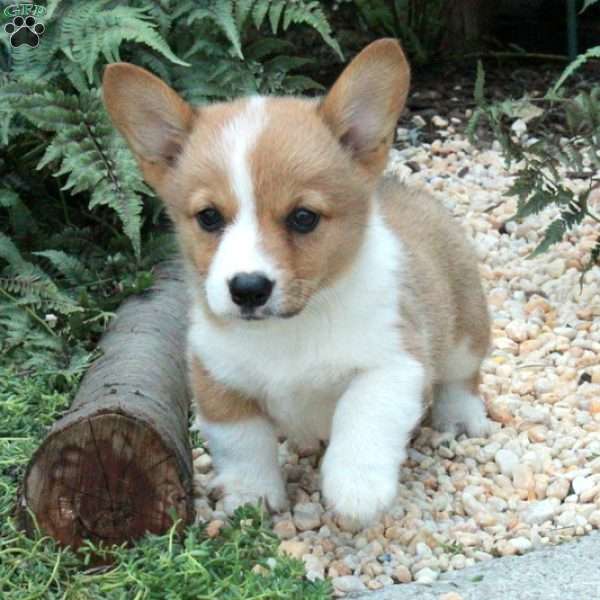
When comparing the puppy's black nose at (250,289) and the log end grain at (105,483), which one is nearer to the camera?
the puppy's black nose at (250,289)

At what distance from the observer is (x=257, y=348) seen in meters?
4.04

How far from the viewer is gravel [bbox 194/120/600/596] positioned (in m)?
4.09

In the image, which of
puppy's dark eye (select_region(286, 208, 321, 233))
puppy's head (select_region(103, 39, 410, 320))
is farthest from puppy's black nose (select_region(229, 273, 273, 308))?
puppy's dark eye (select_region(286, 208, 321, 233))

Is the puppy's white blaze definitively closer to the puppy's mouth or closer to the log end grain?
the puppy's mouth

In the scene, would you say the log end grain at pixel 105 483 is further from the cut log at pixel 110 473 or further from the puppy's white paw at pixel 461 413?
the puppy's white paw at pixel 461 413

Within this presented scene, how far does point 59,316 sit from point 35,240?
56 cm

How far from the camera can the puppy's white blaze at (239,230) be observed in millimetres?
3551

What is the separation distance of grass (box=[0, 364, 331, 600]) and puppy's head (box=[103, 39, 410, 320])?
74 cm

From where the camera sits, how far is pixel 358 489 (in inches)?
146

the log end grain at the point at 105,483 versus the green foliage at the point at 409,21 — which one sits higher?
the log end grain at the point at 105,483

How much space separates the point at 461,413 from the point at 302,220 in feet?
4.74

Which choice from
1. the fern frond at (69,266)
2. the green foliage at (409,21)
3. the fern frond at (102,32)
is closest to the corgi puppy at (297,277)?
the fern frond at (69,266)

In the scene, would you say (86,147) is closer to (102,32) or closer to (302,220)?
(102,32)

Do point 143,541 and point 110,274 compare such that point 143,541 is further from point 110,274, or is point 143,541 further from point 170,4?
point 170,4
